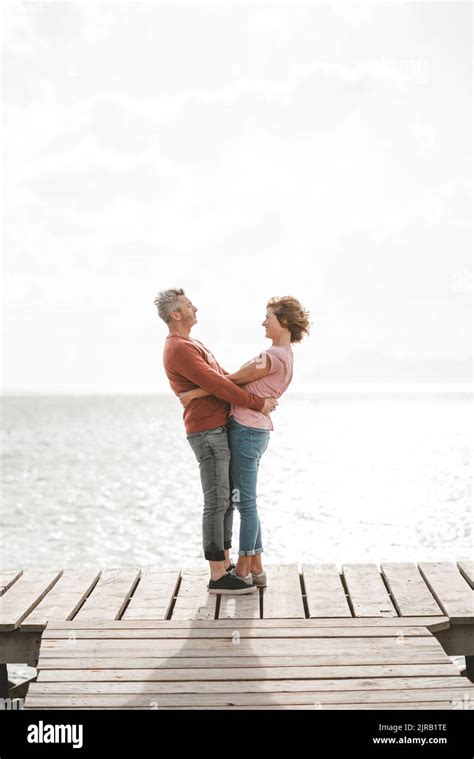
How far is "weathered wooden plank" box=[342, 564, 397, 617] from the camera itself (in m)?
5.82

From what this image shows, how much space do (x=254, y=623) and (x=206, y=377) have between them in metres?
1.68

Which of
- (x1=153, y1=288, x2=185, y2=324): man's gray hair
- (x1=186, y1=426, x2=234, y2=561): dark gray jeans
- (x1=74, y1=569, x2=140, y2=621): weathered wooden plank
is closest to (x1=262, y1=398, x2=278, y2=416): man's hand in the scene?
(x1=186, y1=426, x2=234, y2=561): dark gray jeans

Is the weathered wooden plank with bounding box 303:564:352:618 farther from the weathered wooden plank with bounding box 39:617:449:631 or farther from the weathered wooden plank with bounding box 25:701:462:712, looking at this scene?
the weathered wooden plank with bounding box 25:701:462:712

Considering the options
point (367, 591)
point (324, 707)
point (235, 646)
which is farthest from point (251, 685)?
point (367, 591)

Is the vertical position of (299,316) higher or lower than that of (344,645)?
higher

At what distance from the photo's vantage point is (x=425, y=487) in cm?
3344

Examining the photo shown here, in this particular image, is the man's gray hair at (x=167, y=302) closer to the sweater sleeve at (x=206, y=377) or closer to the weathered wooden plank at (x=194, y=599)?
the sweater sleeve at (x=206, y=377)

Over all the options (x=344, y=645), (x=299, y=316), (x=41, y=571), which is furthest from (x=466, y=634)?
(x=41, y=571)

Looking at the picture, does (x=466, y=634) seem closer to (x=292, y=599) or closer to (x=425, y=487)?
(x=292, y=599)

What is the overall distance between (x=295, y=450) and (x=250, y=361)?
4877cm

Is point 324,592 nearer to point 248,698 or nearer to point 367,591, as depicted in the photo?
point 367,591

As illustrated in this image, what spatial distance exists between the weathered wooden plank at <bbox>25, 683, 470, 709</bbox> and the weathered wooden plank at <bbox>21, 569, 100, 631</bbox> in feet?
4.22

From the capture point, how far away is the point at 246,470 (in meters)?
6.12
